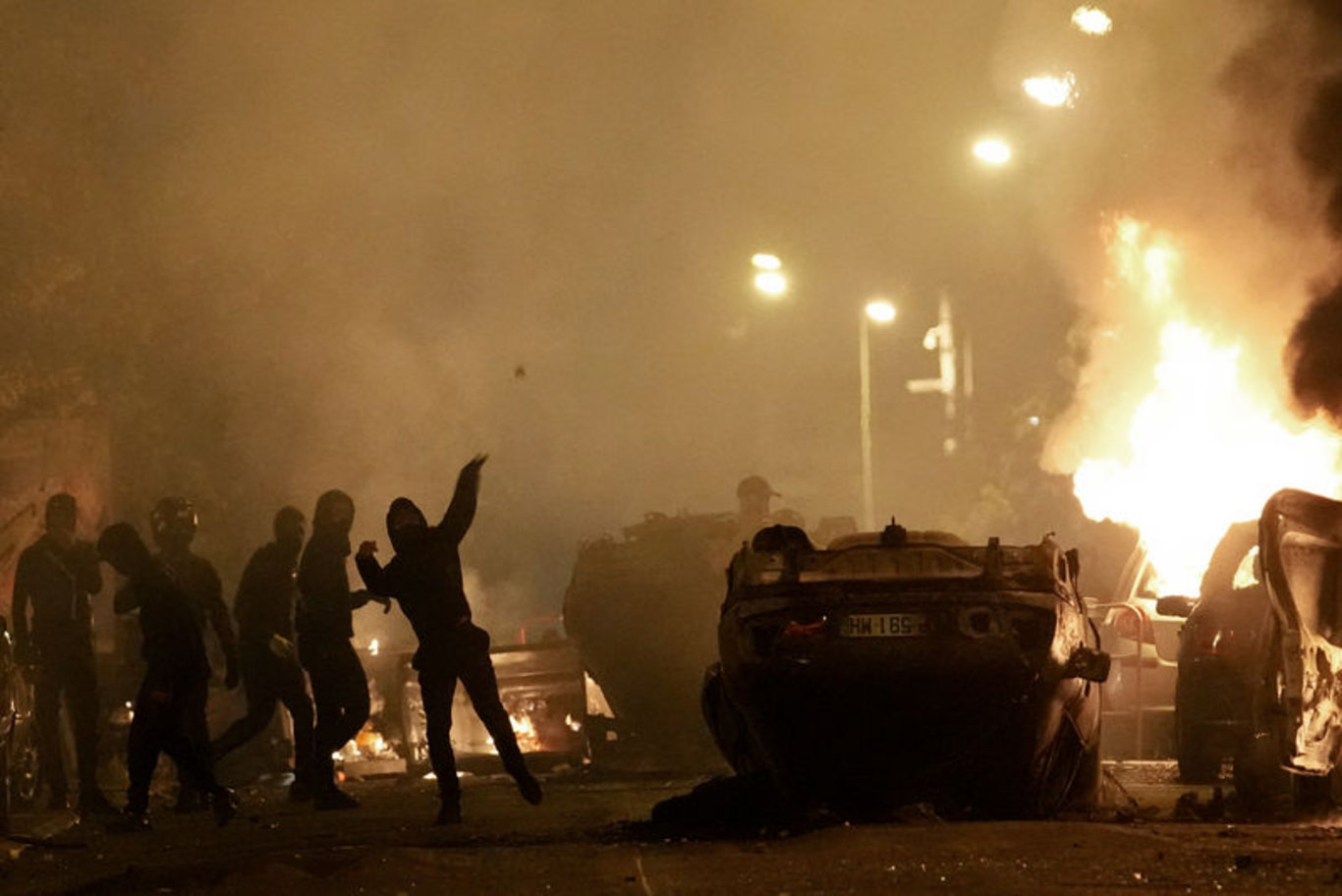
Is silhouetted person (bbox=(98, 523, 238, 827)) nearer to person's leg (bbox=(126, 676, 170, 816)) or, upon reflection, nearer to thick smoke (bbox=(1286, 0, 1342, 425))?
person's leg (bbox=(126, 676, 170, 816))

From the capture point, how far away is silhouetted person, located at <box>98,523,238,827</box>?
476 inches

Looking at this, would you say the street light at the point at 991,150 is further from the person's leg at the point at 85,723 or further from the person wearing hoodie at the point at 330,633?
the person's leg at the point at 85,723

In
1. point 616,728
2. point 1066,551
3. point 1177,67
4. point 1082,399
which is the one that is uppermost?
point 1177,67

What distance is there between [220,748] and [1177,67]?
378 inches

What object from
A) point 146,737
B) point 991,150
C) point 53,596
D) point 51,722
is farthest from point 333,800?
point 991,150

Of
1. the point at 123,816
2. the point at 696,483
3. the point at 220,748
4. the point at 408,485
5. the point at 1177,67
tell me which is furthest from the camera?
the point at 696,483

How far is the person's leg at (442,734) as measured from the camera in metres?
11.2

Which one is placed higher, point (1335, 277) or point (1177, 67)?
point (1177, 67)

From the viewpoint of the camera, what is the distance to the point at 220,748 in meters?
13.8

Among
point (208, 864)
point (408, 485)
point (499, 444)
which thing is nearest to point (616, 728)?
point (208, 864)

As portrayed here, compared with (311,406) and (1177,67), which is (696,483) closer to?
(311,406)

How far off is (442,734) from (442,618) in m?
0.64

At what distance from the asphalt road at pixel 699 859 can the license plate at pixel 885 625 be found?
852 mm

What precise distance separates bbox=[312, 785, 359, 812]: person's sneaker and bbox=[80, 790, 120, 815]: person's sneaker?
1.26 m
